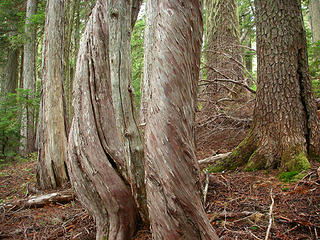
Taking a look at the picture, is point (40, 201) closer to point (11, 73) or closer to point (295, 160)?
point (295, 160)

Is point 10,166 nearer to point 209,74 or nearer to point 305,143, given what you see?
point 209,74

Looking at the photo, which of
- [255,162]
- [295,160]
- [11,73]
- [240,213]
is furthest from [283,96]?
[11,73]

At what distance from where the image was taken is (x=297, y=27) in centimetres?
364

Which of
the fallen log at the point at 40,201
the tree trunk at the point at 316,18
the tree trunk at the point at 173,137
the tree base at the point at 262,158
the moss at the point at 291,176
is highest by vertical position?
the tree trunk at the point at 316,18

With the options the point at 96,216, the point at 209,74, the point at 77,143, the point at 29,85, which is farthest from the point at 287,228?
the point at 29,85

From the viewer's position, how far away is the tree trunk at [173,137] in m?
1.59

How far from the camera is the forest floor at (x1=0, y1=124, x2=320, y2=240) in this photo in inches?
90.1

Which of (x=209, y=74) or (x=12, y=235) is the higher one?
(x=209, y=74)

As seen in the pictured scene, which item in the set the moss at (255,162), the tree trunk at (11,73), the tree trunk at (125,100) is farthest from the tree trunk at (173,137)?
the tree trunk at (11,73)

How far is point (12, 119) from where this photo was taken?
389 inches

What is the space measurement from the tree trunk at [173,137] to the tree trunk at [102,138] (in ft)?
2.57

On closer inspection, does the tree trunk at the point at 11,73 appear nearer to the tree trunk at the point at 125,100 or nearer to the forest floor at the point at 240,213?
the forest floor at the point at 240,213

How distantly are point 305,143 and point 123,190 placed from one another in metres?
2.76

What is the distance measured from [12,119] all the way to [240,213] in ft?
33.5
